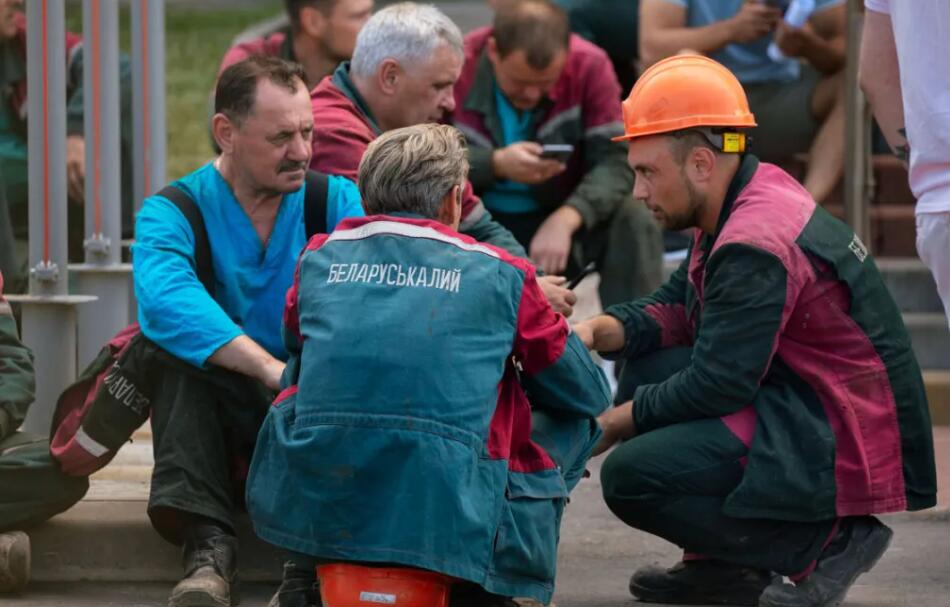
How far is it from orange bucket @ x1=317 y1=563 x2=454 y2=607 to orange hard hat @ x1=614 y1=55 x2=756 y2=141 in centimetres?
128

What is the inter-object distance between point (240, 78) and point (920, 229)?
1.79m

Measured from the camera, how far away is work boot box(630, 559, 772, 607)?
4.61 metres

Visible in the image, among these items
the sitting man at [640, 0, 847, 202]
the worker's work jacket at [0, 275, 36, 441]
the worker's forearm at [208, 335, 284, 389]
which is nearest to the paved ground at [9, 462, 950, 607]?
the worker's work jacket at [0, 275, 36, 441]

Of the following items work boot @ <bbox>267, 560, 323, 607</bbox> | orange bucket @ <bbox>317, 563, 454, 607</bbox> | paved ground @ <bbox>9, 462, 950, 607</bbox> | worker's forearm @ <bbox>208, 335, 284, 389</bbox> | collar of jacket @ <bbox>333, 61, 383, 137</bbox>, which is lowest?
paved ground @ <bbox>9, 462, 950, 607</bbox>

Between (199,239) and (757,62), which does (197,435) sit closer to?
(199,239)

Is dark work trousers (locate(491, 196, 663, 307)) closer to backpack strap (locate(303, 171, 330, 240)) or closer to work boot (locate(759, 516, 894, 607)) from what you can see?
backpack strap (locate(303, 171, 330, 240))

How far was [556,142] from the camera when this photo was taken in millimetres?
6598

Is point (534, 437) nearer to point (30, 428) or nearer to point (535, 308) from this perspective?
point (535, 308)

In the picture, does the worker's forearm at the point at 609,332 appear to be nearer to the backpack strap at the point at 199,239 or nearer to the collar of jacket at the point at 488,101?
the backpack strap at the point at 199,239

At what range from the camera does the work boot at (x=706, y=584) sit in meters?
4.61

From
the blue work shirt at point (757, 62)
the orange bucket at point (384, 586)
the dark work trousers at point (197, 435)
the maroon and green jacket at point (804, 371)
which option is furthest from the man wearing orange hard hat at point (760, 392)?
the blue work shirt at point (757, 62)

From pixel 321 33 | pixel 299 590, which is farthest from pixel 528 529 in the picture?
pixel 321 33

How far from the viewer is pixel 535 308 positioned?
394 cm

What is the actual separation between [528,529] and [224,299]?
122cm
